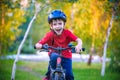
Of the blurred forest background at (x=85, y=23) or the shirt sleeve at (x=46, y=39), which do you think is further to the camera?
the blurred forest background at (x=85, y=23)

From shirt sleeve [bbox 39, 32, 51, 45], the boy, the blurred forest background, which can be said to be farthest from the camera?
the blurred forest background

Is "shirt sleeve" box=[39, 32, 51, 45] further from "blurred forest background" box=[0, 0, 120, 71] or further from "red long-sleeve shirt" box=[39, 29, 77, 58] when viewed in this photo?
"blurred forest background" box=[0, 0, 120, 71]

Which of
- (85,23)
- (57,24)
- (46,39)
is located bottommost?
(46,39)

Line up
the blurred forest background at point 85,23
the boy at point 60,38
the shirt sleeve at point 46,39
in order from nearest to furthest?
the boy at point 60,38 → the shirt sleeve at point 46,39 → the blurred forest background at point 85,23

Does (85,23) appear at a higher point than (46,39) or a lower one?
higher

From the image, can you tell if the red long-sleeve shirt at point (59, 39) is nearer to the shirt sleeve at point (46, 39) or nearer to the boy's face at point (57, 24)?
the shirt sleeve at point (46, 39)

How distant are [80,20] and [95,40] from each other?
1488 millimetres

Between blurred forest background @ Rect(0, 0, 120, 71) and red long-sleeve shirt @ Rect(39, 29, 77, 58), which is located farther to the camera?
blurred forest background @ Rect(0, 0, 120, 71)

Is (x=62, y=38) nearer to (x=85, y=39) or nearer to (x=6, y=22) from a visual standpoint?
(x=6, y=22)

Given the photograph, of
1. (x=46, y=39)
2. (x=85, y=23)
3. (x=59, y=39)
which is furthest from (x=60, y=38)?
(x=85, y=23)

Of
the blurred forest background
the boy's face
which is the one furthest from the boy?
the blurred forest background

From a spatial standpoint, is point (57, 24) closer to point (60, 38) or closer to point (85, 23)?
point (60, 38)

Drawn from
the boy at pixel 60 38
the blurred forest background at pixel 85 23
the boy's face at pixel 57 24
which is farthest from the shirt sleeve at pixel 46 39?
the blurred forest background at pixel 85 23

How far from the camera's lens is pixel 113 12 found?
12109 mm
